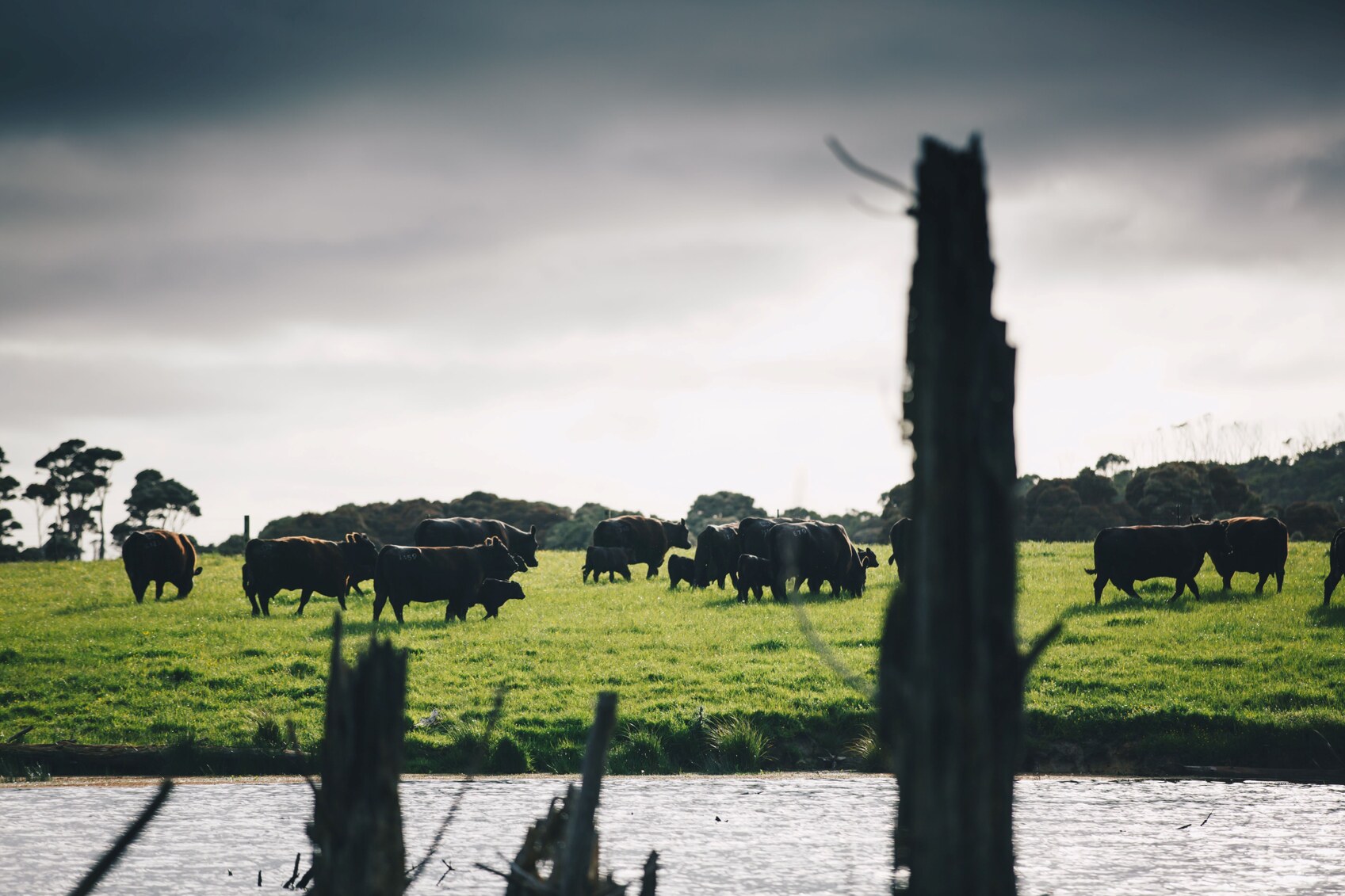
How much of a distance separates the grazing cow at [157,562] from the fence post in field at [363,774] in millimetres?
24215

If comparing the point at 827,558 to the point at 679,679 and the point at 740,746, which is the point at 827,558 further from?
the point at 740,746

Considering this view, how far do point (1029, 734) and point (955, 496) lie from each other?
39.8 ft

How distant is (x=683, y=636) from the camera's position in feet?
68.9

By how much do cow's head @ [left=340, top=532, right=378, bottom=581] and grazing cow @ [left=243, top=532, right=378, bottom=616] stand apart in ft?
2.03

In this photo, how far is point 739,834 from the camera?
9969 mm

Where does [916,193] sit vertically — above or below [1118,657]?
above

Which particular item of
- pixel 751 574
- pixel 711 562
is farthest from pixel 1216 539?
pixel 711 562

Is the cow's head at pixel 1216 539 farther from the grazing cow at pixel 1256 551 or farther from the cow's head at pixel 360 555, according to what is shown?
the cow's head at pixel 360 555

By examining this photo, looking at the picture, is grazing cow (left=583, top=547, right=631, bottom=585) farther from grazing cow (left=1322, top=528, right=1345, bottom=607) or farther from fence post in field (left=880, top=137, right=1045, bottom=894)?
fence post in field (left=880, top=137, right=1045, bottom=894)

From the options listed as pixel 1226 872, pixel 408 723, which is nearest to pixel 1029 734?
pixel 1226 872

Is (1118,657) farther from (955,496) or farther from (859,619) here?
(955,496)

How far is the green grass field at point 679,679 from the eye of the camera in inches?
586

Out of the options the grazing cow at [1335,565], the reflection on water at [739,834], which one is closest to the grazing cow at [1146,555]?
the grazing cow at [1335,565]

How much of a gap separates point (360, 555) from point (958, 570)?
24.9 metres
